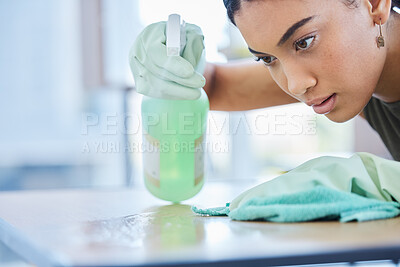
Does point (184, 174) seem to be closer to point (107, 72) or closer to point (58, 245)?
point (58, 245)

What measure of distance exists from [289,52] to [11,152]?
3.36m

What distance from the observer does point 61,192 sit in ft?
3.96

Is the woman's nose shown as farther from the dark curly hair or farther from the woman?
the dark curly hair

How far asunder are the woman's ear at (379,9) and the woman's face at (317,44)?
0.03 feet

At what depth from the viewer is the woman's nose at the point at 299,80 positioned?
0.85 meters

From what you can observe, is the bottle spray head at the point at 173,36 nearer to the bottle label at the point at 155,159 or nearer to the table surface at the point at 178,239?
the bottle label at the point at 155,159

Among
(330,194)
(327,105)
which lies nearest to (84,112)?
(327,105)

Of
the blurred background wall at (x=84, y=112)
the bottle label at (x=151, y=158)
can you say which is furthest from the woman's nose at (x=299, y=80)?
the blurred background wall at (x=84, y=112)

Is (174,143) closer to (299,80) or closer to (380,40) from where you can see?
(299,80)

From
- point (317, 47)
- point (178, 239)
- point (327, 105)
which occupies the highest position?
point (317, 47)

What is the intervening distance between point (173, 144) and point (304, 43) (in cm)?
31

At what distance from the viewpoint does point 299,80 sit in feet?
2.80

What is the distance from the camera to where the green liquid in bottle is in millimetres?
912

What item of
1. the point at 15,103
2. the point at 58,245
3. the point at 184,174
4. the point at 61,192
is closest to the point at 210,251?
the point at 58,245
